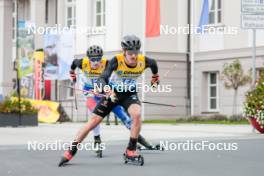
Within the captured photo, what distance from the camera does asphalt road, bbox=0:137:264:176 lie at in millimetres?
10867

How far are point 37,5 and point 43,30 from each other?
279 centimetres

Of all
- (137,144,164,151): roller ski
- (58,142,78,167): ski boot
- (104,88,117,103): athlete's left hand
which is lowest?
(137,144,164,151): roller ski

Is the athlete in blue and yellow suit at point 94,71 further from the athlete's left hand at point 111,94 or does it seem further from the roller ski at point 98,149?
the athlete's left hand at point 111,94

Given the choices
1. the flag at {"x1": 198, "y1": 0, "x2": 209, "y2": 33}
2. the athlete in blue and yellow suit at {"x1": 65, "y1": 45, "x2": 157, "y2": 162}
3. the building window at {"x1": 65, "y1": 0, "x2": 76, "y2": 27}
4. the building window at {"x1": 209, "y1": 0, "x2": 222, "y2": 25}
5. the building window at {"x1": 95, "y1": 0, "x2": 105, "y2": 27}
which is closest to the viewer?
the athlete in blue and yellow suit at {"x1": 65, "y1": 45, "x2": 157, "y2": 162}

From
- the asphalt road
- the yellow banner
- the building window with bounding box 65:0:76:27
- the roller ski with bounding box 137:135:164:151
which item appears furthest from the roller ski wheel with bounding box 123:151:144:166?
the building window with bounding box 65:0:76:27

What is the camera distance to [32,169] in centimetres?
1142

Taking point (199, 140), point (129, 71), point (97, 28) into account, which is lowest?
point (199, 140)

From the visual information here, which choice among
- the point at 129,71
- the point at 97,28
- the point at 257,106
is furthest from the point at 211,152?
the point at 97,28

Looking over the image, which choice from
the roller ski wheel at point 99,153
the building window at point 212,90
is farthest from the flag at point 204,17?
the roller ski wheel at point 99,153

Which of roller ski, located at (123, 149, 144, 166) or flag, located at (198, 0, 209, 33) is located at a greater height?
flag, located at (198, 0, 209, 33)

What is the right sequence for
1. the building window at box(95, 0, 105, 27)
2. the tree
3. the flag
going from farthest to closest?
the building window at box(95, 0, 105, 27)
the flag
the tree

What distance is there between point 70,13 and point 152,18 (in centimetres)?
834

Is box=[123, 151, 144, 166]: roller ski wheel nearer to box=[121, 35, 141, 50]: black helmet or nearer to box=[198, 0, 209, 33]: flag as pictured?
box=[121, 35, 141, 50]: black helmet

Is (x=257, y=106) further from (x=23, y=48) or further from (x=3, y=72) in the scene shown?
(x=3, y=72)
